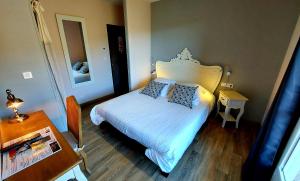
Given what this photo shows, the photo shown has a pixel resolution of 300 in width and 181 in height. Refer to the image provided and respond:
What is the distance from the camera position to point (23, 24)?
5.23ft

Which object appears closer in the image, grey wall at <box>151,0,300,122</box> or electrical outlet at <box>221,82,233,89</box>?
grey wall at <box>151,0,300,122</box>

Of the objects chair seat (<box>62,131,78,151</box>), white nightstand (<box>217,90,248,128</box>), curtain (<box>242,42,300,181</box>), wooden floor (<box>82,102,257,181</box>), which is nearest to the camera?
curtain (<box>242,42,300,181</box>)

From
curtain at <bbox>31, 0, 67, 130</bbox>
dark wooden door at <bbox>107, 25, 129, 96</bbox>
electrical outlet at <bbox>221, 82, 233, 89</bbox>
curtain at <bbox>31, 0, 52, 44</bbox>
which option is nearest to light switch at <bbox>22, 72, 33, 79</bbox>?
curtain at <bbox>31, 0, 67, 130</bbox>

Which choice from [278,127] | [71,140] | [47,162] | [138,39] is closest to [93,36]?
[138,39]

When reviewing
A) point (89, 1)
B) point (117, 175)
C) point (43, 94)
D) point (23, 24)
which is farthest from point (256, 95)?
point (89, 1)

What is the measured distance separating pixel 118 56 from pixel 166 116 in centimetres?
267

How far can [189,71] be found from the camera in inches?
116

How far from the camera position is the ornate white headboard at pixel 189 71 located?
2657mm

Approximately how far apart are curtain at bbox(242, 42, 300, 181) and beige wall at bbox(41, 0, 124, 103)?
119 inches

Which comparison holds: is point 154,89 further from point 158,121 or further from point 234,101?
point 234,101

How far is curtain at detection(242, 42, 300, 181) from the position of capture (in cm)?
99

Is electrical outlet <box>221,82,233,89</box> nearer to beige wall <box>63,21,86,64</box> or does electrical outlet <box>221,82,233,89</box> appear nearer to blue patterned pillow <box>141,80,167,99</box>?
blue patterned pillow <box>141,80,167,99</box>

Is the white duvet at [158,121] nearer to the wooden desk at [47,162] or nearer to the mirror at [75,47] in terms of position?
the wooden desk at [47,162]

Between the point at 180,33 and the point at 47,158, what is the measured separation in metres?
3.05
